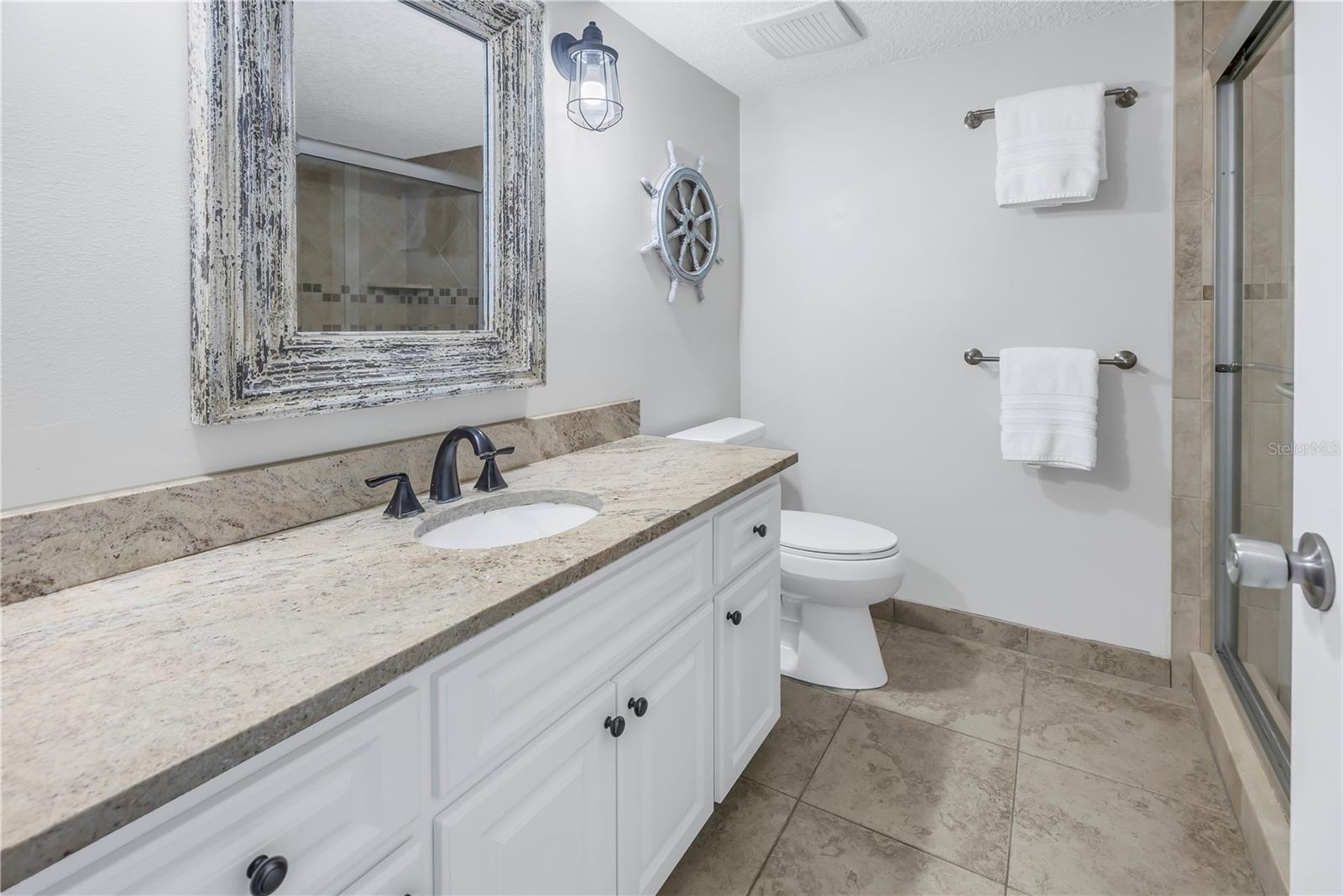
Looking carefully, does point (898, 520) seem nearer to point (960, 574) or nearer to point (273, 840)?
point (960, 574)

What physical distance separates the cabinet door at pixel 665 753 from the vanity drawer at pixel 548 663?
6 cm

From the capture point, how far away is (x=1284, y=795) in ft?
4.63

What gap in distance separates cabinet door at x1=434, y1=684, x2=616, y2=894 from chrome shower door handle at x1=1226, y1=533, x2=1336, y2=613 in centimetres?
84

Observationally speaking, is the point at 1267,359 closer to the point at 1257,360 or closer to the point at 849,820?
the point at 1257,360

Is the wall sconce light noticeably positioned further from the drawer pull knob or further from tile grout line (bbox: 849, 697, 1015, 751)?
tile grout line (bbox: 849, 697, 1015, 751)

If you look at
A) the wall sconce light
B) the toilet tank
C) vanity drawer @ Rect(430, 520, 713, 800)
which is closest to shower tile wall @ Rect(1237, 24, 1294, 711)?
vanity drawer @ Rect(430, 520, 713, 800)

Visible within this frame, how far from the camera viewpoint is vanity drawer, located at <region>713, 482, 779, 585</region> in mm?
1455

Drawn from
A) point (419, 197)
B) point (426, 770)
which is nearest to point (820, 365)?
point (419, 197)

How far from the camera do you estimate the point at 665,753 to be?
128 cm

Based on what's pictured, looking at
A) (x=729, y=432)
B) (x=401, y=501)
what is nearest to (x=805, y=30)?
(x=729, y=432)

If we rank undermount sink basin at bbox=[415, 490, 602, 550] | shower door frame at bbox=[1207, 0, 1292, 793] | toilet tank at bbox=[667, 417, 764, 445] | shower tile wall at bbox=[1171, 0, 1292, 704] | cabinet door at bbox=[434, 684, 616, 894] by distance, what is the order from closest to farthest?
cabinet door at bbox=[434, 684, 616, 894], undermount sink basin at bbox=[415, 490, 602, 550], shower tile wall at bbox=[1171, 0, 1292, 704], shower door frame at bbox=[1207, 0, 1292, 793], toilet tank at bbox=[667, 417, 764, 445]

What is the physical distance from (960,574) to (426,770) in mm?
2196

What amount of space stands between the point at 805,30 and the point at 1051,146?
841 millimetres

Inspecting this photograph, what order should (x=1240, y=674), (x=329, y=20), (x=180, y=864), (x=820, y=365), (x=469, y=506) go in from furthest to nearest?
(x=820, y=365) < (x=1240, y=674) < (x=469, y=506) < (x=329, y=20) < (x=180, y=864)
